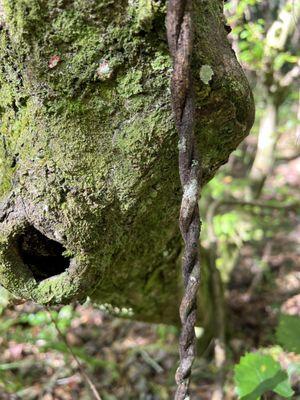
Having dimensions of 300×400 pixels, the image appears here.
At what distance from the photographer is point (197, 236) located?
2.90 feet

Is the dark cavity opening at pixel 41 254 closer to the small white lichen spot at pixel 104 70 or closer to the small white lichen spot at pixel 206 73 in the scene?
the small white lichen spot at pixel 104 70

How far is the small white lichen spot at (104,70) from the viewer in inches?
38.6

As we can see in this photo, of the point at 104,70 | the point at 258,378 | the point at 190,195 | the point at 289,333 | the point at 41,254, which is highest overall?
the point at 104,70

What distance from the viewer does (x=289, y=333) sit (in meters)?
2.05

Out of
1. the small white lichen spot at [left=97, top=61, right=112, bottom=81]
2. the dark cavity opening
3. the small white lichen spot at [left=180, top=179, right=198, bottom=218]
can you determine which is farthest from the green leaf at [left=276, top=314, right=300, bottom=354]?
the small white lichen spot at [left=97, top=61, right=112, bottom=81]

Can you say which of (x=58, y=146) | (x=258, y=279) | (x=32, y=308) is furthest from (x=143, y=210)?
(x=258, y=279)

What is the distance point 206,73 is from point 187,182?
0.26 meters

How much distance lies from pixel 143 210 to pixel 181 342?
1.31ft

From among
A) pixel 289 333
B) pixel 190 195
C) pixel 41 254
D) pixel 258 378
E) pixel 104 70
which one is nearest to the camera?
pixel 190 195

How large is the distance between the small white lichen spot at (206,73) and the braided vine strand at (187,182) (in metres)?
0.12

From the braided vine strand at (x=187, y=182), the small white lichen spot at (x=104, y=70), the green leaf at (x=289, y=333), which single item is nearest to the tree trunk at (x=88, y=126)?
the small white lichen spot at (x=104, y=70)

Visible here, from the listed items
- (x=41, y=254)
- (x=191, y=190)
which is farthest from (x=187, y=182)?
(x=41, y=254)

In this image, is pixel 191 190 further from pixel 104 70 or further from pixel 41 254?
pixel 41 254

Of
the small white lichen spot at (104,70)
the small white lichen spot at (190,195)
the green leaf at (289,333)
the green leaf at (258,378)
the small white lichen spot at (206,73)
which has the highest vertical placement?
the small white lichen spot at (104,70)
